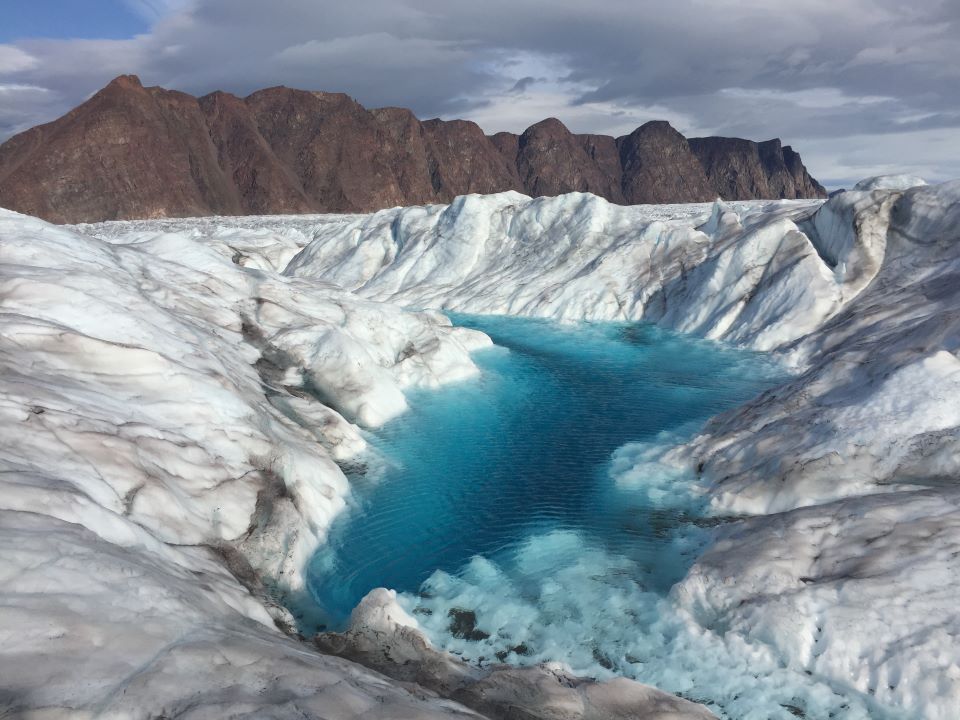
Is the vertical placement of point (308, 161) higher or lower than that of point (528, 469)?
higher

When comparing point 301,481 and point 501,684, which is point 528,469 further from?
point 501,684

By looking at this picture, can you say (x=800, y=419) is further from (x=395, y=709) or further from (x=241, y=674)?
(x=241, y=674)

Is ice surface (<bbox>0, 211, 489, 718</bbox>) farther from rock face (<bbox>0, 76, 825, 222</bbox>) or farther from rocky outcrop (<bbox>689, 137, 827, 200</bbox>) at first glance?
rocky outcrop (<bbox>689, 137, 827, 200</bbox>)

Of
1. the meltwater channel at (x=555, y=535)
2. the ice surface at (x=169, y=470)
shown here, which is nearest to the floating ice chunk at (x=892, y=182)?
the meltwater channel at (x=555, y=535)

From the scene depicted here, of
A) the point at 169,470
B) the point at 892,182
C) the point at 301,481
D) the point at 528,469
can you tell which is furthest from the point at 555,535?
the point at 892,182

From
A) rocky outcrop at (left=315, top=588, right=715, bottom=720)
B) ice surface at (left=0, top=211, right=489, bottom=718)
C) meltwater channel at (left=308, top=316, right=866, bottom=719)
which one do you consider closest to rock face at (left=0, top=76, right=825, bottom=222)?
ice surface at (left=0, top=211, right=489, bottom=718)

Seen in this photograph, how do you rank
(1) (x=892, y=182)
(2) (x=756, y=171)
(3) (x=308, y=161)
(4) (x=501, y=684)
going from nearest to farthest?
(4) (x=501, y=684) → (1) (x=892, y=182) → (3) (x=308, y=161) → (2) (x=756, y=171)

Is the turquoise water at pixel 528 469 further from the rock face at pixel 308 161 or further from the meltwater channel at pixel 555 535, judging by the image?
the rock face at pixel 308 161
